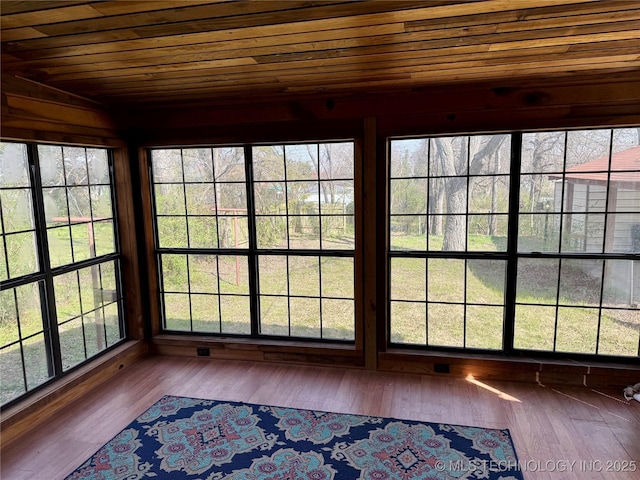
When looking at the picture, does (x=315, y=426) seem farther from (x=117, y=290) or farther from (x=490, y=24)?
(x=490, y=24)

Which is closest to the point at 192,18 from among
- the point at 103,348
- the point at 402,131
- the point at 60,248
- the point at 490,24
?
the point at 490,24

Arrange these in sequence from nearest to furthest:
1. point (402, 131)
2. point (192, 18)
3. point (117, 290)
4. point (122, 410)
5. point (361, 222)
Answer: point (192, 18) → point (122, 410) → point (402, 131) → point (361, 222) → point (117, 290)

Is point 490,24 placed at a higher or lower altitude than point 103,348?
higher

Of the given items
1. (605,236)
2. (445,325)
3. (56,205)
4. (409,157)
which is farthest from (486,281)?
(56,205)

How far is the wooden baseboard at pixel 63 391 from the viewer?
2938mm

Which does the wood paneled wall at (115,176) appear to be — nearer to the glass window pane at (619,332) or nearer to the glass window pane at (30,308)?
the glass window pane at (30,308)

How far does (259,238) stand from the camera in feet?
13.5

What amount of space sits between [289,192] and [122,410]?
2314mm

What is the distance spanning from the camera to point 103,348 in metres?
3.97

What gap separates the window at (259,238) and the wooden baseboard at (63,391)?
2.05 feet

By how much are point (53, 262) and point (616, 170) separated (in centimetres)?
459

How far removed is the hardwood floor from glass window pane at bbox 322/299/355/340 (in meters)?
0.34

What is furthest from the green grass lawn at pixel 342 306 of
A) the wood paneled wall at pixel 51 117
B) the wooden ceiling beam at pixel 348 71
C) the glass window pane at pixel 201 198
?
the wooden ceiling beam at pixel 348 71

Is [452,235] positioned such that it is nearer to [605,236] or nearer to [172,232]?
[605,236]
